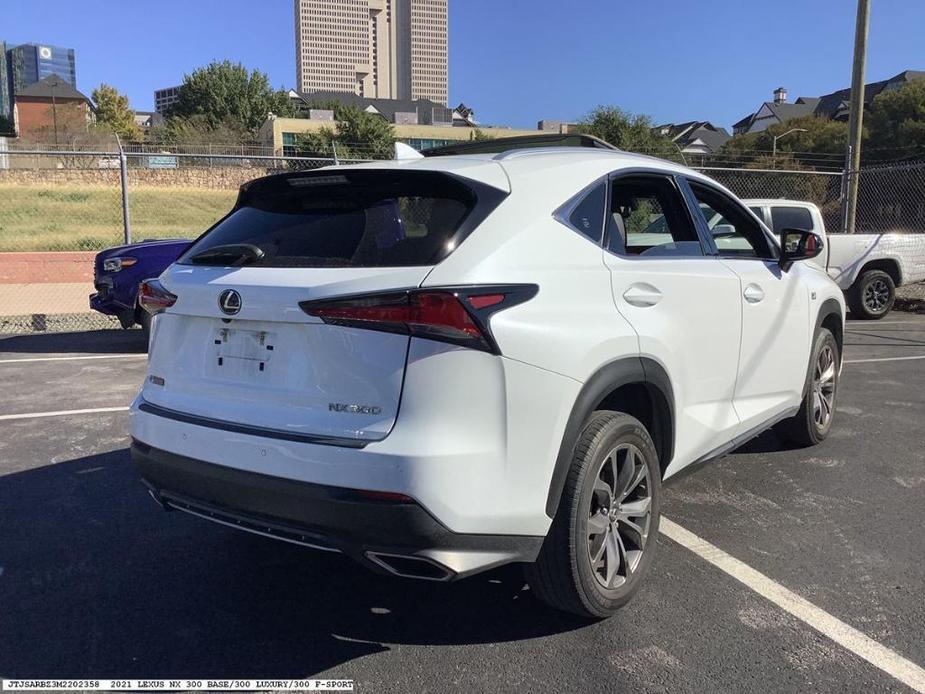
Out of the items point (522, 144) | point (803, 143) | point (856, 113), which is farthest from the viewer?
point (803, 143)

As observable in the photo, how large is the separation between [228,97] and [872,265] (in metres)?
75.8

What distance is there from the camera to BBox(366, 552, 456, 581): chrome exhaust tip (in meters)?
2.40

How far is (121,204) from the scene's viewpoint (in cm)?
2425

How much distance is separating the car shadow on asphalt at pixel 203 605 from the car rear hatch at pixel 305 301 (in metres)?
0.84

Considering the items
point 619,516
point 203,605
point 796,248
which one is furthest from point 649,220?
point 203,605

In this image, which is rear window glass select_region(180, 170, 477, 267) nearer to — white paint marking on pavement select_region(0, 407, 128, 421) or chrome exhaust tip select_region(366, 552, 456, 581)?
chrome exhaust tip select_region(366, 552, 456, 581)

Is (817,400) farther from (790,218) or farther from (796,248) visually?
(790,218)

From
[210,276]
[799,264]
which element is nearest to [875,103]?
[799,264]

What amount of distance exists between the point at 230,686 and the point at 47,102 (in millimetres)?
110895

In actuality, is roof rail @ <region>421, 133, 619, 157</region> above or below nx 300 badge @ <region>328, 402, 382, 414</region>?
above

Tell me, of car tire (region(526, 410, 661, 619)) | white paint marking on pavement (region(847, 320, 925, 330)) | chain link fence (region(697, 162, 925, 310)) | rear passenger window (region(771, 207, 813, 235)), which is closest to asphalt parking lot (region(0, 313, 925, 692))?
car tire (region(526, 410, 661, 619))

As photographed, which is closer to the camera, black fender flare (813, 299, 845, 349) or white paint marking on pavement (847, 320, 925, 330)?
black fender flare (813, 299, 845, 349)

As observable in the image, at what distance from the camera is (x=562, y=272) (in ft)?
8.90

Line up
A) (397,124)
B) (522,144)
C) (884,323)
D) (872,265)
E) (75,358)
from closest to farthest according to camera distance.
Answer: (522,144) → (75,358) → (884,323) → (872,265) → (397,124)
